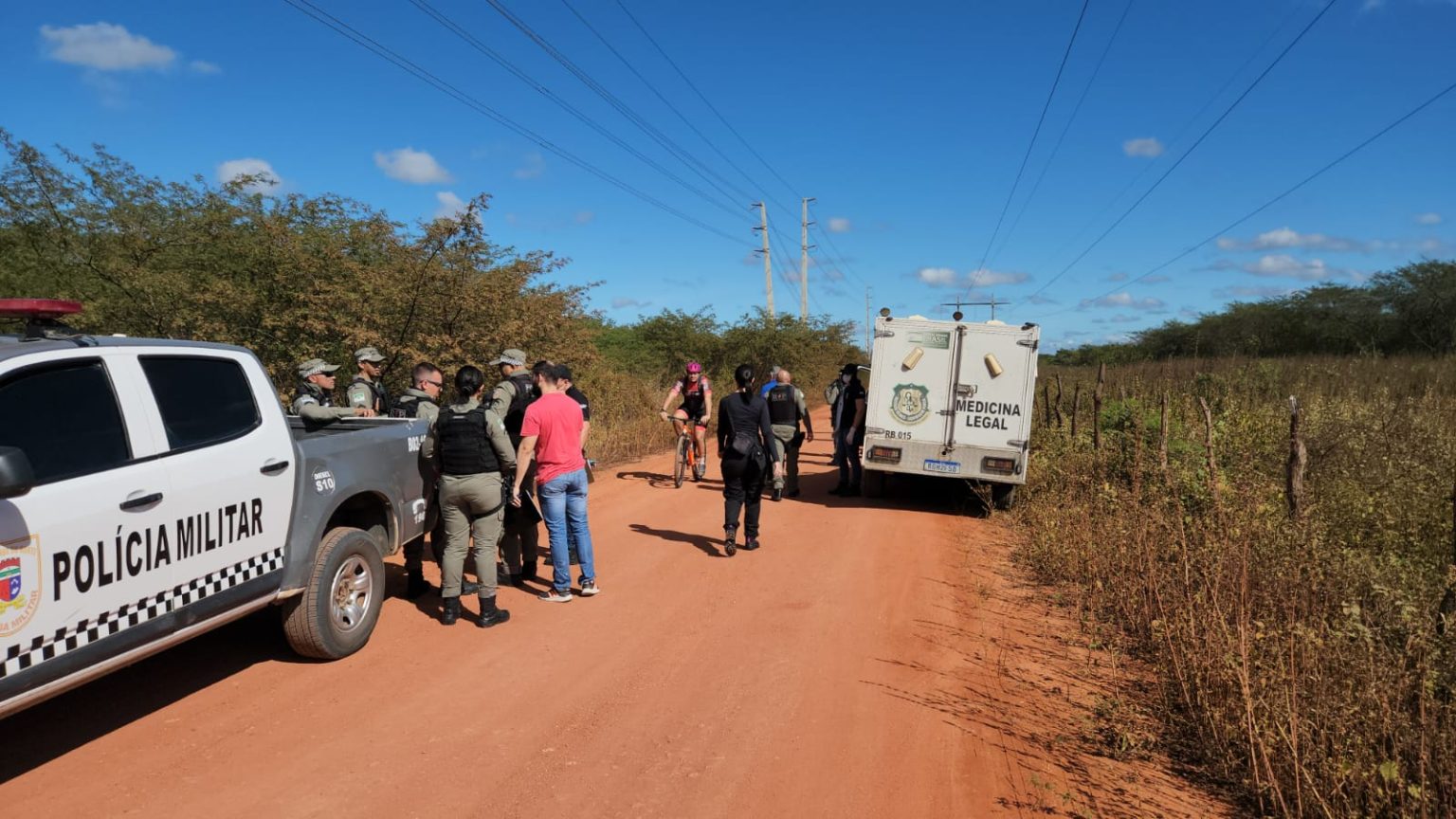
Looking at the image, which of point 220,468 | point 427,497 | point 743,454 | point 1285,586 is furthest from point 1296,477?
point 220,468

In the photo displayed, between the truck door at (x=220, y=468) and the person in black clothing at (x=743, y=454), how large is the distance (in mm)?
4119

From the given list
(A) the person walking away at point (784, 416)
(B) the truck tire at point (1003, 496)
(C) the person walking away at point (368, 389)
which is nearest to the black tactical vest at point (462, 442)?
(C) the person walking away at point (368, 389)

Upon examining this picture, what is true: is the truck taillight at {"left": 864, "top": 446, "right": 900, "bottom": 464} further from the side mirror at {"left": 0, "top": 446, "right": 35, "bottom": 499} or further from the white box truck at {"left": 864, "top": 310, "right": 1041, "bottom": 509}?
the side mirror at {"left": 0, "top": 446, "right": 35, "bottom": 499}

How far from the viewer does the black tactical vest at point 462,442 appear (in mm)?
5598

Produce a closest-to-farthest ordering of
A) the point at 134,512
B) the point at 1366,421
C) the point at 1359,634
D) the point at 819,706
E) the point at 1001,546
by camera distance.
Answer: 1. the point at 134,512
2. the point at 1359,634
3. the point at 819,706
4. the point at 1001,546
5. the point at 1366,421

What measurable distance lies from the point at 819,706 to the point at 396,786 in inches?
88.4

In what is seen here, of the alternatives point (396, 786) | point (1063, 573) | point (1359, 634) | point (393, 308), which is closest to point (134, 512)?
point (396, 786)

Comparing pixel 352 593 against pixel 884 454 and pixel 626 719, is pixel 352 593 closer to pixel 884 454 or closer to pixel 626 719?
pixel 626 719

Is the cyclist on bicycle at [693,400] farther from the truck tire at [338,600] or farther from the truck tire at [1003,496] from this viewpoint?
the truck tire at [338,600]

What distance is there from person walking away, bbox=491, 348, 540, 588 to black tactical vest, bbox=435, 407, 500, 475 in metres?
0.92

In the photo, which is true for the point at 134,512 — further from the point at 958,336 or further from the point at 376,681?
the point at 958,336

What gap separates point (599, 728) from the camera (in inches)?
166

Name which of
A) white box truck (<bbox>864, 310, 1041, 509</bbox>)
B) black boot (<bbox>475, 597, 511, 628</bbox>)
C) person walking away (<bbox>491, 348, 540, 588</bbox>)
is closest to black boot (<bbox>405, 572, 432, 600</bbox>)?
person walking away (<bbox>491, 348, 540, 588</bbox>)

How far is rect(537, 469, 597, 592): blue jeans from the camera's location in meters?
6.16
